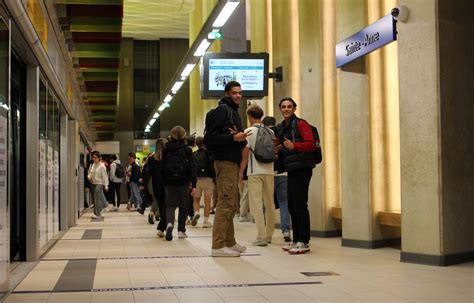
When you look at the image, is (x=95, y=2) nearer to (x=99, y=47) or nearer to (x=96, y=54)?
(x=99, y=47)

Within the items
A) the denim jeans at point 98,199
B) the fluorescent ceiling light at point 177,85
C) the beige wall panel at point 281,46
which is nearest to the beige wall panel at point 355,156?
the beige wall panel at point 281,46

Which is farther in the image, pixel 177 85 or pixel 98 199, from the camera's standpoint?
pixel 177 85

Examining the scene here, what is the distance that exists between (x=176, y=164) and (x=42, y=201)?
7.00 ft

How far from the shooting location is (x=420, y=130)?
19.5 feet

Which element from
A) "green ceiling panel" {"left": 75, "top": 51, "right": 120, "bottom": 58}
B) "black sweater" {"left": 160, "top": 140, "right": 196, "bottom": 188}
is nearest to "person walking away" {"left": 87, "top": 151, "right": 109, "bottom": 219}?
"green ceiling panel" {"left": 75, "top": 51, "right": 120, "bottom": 58}

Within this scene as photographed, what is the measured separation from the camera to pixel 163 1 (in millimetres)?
21938

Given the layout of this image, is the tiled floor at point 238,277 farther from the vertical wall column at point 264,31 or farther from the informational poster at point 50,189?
the vertical wall column at point 264,31

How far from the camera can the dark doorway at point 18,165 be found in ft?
20.7

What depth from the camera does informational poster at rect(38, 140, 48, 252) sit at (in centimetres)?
693

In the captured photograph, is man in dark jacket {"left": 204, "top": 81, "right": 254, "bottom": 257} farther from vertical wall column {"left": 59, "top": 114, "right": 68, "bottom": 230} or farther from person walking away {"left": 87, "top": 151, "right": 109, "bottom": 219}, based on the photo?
person walking away {"left": 87, "top": 151, "right": 109, "bottom": 219}

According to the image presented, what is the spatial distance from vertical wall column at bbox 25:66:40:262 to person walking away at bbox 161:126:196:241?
247cm

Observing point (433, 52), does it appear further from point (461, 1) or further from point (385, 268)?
A: point (385, 268)

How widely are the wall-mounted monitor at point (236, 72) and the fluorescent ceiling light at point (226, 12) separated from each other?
1.21 metres

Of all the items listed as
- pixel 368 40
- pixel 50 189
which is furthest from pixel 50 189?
pixel 368 40
